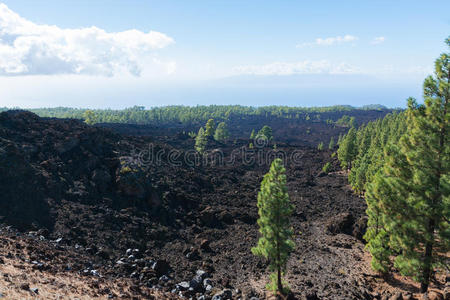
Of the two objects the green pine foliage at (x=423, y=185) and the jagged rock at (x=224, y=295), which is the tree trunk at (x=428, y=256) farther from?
the jagged rock at (x=224, y=295)

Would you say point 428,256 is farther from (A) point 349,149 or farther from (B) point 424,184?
(A) point 349,149

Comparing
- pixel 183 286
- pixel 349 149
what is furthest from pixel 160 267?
pixel 349 149

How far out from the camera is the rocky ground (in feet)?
54.4

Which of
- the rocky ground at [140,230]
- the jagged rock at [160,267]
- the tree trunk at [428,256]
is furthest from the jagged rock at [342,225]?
the jagged rock at [160,267]

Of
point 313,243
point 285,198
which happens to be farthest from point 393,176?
point 313,243

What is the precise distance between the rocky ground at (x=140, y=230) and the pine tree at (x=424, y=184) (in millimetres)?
2557

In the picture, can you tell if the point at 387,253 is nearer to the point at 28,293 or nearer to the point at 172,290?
the point at 172,290

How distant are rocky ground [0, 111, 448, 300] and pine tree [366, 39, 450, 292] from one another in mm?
2557

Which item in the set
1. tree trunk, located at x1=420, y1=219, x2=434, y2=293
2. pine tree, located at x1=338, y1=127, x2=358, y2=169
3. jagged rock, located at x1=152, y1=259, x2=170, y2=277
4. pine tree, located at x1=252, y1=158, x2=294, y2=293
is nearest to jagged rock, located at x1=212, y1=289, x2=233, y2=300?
pine tree, located at x1=252, y1=158, x2=294, y2=293

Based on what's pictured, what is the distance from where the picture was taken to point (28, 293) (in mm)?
11922

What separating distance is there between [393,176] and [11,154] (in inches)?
1331

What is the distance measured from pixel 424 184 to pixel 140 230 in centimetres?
2207

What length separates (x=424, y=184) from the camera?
14102 mm

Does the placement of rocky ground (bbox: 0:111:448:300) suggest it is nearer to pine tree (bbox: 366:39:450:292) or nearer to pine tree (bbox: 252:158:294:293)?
pine tree (bbox: 366:39:450:292)
